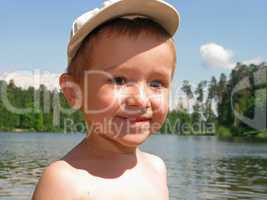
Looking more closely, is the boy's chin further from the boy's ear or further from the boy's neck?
the boy's ear

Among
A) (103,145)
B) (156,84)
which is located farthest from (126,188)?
(156,84)

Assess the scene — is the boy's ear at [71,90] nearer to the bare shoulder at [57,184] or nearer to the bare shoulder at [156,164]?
the bare shoulder at [57,184]

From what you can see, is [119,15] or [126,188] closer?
[119,15]

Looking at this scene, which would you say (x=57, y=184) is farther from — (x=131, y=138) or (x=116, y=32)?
(x=116, y=32)

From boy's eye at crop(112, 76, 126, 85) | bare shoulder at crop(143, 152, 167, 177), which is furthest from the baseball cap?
bare shoulder at crop(143, 152, 167, 177)

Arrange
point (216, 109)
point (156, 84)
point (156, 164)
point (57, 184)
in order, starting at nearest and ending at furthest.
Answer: point (57, 184) → point (156, 84) → point (156, 164) → point (216, 109)

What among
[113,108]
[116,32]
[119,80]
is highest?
[116,32]

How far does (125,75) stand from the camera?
2.08 m

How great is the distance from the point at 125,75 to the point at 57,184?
0.51 metres

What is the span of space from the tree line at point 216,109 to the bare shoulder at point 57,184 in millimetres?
74302

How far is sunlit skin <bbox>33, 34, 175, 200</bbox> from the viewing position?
208 centimetres

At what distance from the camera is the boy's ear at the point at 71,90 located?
7.33 feet

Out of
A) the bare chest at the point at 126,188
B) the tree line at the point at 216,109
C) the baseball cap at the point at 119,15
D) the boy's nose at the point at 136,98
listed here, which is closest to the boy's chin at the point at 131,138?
the boy's nose at the point at 136,98

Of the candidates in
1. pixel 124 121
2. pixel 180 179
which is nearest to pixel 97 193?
pixel 124 121
